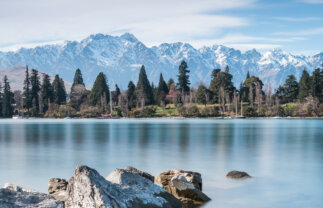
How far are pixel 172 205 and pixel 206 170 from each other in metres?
8.79

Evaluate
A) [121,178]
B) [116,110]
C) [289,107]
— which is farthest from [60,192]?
[116,110]

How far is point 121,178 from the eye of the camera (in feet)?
41.3

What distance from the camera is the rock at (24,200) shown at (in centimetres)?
1005

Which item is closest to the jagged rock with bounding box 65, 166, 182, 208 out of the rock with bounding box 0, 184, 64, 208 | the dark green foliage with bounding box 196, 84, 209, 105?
the rock with bounding box 0, 184, 64, 208

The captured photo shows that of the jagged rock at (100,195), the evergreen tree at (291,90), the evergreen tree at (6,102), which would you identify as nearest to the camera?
the jagged rock at (100,195)

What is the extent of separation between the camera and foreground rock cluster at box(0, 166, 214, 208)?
33.9ft

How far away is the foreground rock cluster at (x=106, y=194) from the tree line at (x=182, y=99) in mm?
94087

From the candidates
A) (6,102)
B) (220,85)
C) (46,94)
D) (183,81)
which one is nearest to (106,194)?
(220,85)

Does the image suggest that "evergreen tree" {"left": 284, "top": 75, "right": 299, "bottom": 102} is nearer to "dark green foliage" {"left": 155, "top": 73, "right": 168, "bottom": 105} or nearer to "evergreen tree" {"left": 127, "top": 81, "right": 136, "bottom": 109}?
"dark green foliage" {"left": 155, "top": 73, "right": 168, "bottom": 105}

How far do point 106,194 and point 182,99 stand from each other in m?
111

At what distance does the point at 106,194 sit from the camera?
→ 425 inches

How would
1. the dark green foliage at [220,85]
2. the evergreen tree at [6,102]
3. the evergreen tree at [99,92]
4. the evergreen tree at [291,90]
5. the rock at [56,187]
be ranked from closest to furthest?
1. the rock at [56,187]
2. the evergreen tree at [291,90]
3. the dark green foliage at [220,85]
4. the evergreen tree at [99,92]
5. the evergreen tree at [6,102]

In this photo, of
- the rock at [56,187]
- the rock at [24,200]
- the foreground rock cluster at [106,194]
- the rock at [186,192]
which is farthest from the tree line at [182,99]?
the rock at [24,200]

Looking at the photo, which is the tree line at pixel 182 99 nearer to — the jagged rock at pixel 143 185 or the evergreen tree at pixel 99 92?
the evergreen tree at pixel 99 92
